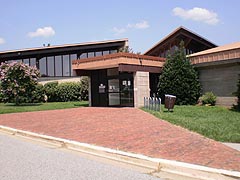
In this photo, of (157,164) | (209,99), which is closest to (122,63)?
(209,99)

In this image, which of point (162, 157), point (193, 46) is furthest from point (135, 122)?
point (193, 46)

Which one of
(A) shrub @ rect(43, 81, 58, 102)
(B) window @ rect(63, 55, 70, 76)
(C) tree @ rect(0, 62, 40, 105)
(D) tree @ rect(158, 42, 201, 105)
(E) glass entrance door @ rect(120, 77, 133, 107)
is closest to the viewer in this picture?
(D) tree @ rect(158, 42, 201, 105)

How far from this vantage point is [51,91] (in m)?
32.1

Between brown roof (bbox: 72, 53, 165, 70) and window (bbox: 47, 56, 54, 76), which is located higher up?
window (bbox: 47, 56, 54, 76)

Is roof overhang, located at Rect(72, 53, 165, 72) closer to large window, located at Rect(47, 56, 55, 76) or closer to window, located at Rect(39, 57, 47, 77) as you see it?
large window, located at Rect(47, 56, 55, 76)

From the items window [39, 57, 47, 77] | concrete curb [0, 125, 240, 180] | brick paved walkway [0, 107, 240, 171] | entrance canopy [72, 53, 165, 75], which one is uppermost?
window [39, 57, 47, 77]

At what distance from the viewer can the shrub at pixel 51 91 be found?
105ft

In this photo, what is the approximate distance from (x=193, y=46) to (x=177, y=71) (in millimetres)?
15945

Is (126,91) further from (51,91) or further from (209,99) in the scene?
(51,91)

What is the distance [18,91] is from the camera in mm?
25484

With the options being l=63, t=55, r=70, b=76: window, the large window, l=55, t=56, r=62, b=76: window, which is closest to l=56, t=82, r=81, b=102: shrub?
l=63, t=55, r=70, b=76: window

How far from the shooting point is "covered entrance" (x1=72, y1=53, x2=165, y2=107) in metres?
20.5

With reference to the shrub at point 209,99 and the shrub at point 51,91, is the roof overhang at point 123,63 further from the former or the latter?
the shrub at point 51,91

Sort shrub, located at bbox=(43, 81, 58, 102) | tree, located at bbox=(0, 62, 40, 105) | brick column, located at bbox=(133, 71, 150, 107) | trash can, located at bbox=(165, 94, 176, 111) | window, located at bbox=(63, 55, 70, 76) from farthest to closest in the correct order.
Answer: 1. window, located at bbox=(63, 55, 70, 76)
2. shrub, located at bbox=(43, 81, 58, 102)
3. tree, located at bbox=(0, 62, 40, 105)
4. brick column, located at bbox=(133, 71, 150, 107)
5. trash can, located at bbox=(165, 94, 176, 111)
